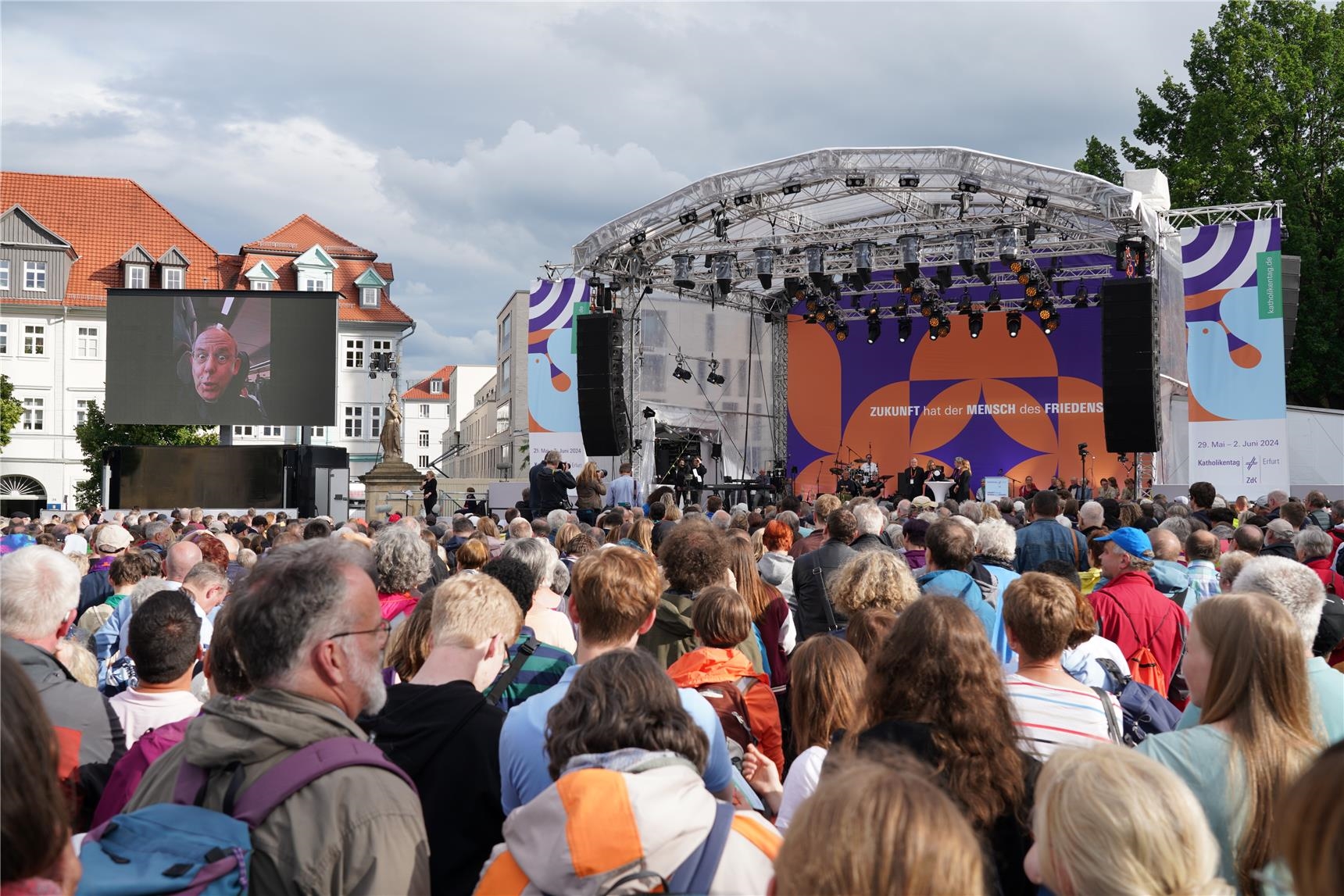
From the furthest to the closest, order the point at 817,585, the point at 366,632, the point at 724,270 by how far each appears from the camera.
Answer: the point at 724,270 → the point at 817,585 → the point at 366,632

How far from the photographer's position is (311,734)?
5.96 feet

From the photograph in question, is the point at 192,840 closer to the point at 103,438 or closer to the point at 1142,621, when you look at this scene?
the point at 1142,621

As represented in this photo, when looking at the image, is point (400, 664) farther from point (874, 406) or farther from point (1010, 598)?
point (874, 406)

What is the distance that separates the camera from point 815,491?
23.8m

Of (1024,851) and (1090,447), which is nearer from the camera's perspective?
(1024,851)

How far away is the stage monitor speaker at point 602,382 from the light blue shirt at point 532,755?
1570 centimetres

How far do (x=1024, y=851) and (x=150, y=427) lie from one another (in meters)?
36.2

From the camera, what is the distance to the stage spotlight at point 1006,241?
16.1 meters

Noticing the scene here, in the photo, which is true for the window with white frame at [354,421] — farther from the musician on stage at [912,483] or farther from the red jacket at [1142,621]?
the red jacket at [1142,621]

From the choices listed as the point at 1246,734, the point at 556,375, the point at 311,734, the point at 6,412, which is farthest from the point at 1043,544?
the point at 6,412

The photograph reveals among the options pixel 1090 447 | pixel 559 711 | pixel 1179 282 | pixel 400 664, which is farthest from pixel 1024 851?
pixel 1090 447

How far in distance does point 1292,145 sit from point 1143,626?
26680mm

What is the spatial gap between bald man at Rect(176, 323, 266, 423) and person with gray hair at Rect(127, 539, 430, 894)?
2246 centimetres

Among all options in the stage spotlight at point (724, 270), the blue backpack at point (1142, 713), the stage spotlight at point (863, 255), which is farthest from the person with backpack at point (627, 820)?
the stage spotlight at point (724, 270)
